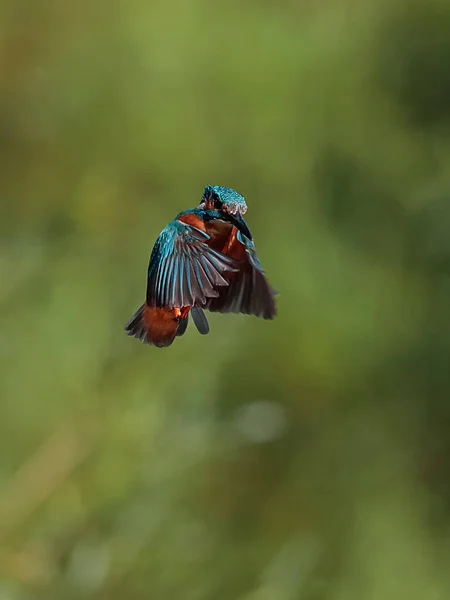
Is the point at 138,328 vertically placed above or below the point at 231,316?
below

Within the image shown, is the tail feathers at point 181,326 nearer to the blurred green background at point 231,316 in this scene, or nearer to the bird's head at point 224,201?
the bird's head at point 224,201

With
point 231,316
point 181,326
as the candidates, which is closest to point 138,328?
point 181,326

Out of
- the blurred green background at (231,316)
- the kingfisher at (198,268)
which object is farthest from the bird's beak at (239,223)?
the blurred green background at (231,316)

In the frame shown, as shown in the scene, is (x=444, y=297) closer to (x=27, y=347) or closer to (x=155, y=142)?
(x=155, y=142)

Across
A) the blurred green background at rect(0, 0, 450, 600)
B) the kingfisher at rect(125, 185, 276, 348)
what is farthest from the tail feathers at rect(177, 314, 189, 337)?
the blurred green background at rect(0, 0, 450, 600)

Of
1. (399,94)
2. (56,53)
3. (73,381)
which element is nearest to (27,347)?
(73,381)

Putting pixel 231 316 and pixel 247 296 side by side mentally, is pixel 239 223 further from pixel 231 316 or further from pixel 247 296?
pixel 231 316
